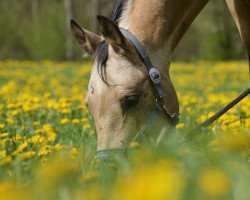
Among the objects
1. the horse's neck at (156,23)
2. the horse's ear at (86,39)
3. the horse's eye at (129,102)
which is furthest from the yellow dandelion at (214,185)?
the horse's ear at (86,39)

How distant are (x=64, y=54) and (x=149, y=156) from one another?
29731 millimetres

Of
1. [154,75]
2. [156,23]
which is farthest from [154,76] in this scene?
[156,23]

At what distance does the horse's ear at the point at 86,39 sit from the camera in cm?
373

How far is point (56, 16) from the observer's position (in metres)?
30.5

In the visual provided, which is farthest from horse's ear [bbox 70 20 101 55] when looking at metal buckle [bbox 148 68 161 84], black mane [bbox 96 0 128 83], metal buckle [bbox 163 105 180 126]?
metal buckle [bbox 163 105 180 126]

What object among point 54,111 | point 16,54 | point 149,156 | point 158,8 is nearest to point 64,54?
point 16,54

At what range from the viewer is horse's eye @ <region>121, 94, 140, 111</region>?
3383 mm

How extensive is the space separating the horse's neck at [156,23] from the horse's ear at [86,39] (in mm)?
210

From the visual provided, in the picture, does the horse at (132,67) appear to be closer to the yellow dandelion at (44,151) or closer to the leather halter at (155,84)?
the leather halter at (155,84)

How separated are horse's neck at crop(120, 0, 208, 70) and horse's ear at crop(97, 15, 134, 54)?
0.18 m

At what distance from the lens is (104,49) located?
11.5 ft

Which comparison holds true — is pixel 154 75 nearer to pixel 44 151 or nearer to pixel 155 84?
pixel 155 84

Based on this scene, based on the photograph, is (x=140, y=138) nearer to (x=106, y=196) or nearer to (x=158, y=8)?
(x=158, y=8)

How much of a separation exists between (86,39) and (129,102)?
590 millimetres
